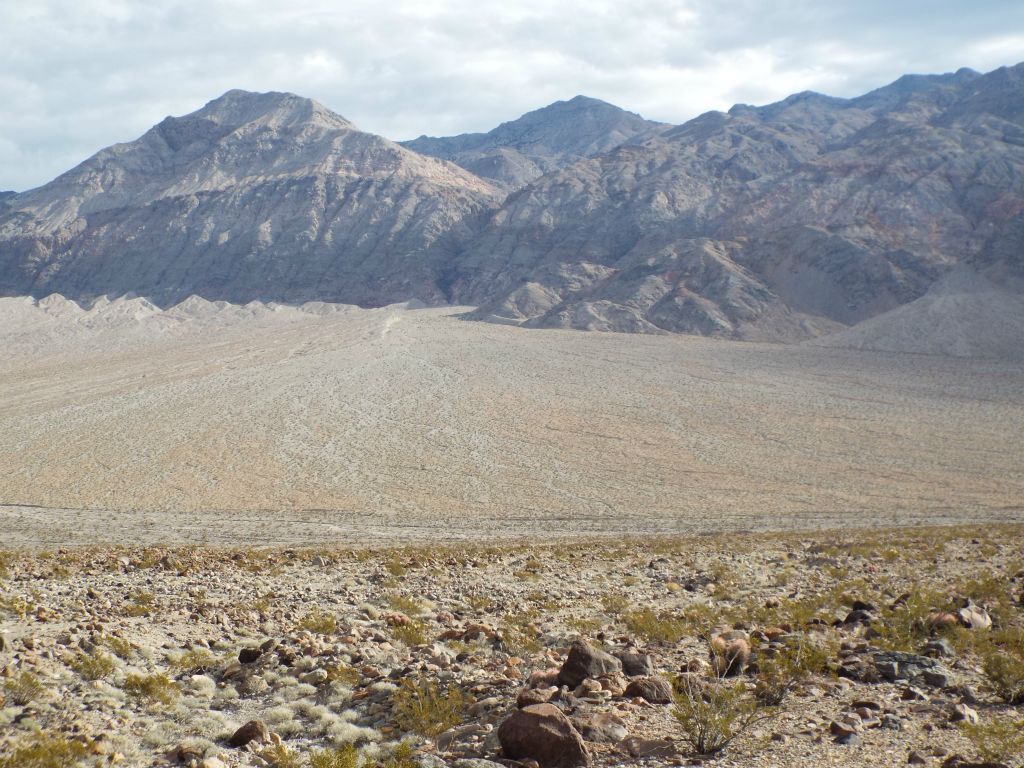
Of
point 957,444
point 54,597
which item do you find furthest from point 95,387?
point 957,444

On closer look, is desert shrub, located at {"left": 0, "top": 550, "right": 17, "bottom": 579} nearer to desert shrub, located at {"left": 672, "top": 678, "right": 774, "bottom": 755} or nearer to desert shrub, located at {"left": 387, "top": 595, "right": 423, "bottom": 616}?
desert shrub, located at {"left": 387, "top": 595, "right": 423, "bottom": 616}

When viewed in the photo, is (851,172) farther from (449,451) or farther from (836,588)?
(836,588)

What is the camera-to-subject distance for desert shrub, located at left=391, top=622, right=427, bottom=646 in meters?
7.80

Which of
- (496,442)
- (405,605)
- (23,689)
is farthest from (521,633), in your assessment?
(496,442)

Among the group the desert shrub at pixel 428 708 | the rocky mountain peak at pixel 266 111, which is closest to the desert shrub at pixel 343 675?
the desert shrub at pixel 428 708

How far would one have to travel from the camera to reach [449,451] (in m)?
32.8

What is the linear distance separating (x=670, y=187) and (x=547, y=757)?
109702 millimetres

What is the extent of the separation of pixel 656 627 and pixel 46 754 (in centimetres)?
539

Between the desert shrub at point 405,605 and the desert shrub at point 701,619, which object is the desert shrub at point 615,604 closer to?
the desert shrub at point 701,619

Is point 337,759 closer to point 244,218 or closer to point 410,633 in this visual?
point 410,633

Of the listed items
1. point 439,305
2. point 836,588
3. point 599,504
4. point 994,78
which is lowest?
point 599,504

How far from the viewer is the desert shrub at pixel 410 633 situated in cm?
780

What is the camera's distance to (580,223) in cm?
10725

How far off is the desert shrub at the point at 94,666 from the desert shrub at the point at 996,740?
6.37 metres
